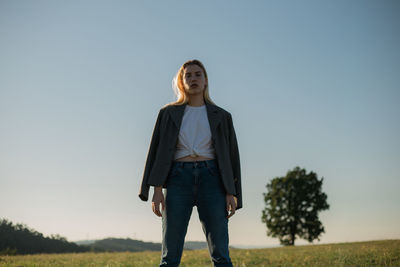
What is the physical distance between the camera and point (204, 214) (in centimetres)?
389

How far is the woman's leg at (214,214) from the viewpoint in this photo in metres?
3.79

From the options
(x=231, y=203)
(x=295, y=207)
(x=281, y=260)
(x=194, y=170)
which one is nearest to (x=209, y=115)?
(x=194, y=170)

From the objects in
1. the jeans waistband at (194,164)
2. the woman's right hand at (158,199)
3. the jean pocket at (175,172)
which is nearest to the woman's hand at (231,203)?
the jeans waistband at (194,164)

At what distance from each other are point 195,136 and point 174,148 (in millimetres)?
291

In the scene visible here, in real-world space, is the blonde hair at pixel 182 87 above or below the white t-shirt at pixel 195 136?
above

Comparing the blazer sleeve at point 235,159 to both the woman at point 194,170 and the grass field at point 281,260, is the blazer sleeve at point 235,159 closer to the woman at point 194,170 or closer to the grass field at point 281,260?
the woman at point 194,170

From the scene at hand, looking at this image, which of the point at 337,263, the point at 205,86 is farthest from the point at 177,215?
the point at 337,263

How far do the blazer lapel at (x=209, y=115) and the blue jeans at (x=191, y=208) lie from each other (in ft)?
1.59

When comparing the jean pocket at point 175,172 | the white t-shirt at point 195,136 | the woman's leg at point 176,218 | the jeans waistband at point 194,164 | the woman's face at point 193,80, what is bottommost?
the woman's leg at point 176,218

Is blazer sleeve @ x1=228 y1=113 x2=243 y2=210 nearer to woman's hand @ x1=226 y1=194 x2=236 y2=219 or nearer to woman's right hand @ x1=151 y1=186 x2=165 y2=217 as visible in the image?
woman's hand @ x1=226 y1=194 x2=236 y2=219

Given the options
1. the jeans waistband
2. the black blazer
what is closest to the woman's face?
the black blazer

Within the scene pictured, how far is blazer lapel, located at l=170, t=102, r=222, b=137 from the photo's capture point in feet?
13.8

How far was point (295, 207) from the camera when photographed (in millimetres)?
38469

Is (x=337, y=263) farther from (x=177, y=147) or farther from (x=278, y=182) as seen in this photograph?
(x=278, y=182)
